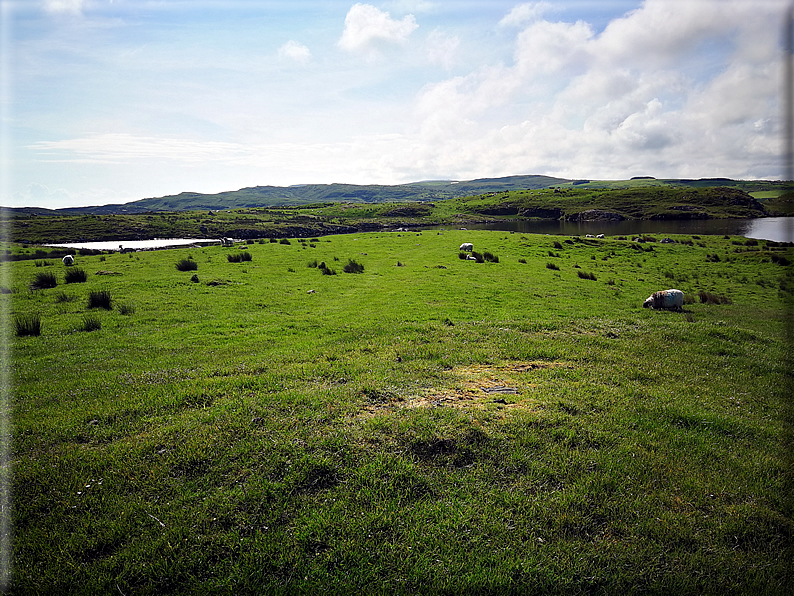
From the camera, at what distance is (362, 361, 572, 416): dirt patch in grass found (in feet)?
30.5

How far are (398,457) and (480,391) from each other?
3726 millimetres

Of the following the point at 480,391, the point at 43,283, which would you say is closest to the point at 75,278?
the point at 43,283

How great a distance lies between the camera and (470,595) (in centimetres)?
494

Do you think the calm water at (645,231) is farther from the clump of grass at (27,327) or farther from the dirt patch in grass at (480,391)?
the dirt patch in grass at (480,391)

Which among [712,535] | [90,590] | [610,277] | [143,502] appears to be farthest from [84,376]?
[610,277]

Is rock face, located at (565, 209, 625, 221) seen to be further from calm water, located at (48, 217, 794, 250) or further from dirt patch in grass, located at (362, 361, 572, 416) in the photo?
dirt patch in grass, located at (362, 361, 572, 416)

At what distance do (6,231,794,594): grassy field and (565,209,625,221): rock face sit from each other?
15404cm

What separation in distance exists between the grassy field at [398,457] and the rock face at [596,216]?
154038 millimetres

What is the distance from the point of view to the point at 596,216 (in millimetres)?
152750

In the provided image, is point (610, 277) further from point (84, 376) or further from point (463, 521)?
point (84, 376)

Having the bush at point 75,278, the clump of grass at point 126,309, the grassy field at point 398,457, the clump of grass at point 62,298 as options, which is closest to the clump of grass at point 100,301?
the clump of grass at point 126,309

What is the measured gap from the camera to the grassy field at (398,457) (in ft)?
17.3

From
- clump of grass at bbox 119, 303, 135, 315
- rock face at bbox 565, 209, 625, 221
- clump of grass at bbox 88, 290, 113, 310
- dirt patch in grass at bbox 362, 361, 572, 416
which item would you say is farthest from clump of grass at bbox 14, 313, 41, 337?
rock face at bbox 565, 209, 625, 221

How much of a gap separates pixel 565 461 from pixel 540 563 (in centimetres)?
237
